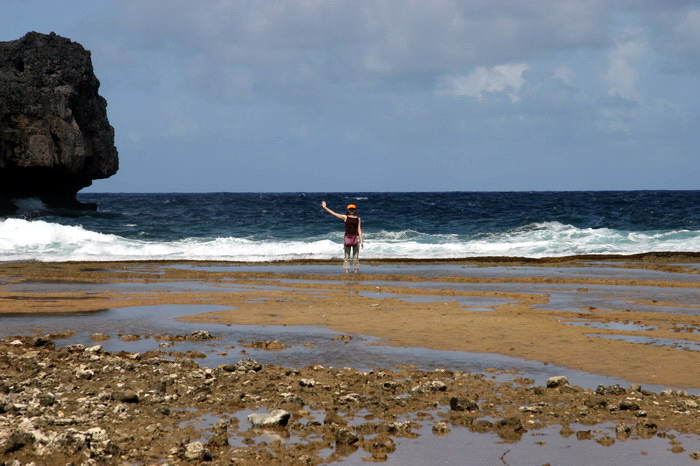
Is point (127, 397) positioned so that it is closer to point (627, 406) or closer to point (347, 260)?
point (627, 406)

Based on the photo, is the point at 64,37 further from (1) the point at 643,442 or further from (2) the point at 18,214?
(1) the point at 643,442

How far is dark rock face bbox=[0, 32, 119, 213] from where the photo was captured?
4419 cm

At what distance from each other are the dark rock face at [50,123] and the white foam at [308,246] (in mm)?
10306

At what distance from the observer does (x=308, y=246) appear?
32.9 m

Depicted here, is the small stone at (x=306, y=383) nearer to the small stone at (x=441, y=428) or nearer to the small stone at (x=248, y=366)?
the small stone at (x=248, y=366)

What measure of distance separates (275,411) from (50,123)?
44.7 m

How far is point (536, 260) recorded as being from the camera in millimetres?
25016

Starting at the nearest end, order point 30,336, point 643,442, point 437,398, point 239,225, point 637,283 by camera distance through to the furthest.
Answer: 1. point 643,442
2. point 437,398
3. point 30,336
4. point 637,283
5. point 239,225

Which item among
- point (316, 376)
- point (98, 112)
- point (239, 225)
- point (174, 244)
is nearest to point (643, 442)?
point (316, 376)

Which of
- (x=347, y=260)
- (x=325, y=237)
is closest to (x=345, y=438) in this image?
(x=347, y=260)

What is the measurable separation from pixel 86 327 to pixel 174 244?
24197 millimetres

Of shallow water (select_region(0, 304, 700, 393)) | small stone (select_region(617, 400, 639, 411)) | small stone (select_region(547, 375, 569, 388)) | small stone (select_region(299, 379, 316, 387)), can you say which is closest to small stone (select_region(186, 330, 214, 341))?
shallow water (select_region(0, 304, 700, 393))

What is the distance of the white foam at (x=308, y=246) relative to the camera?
94.7 feet

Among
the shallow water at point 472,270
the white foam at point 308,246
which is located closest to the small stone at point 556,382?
the shallow water at point 472,270
